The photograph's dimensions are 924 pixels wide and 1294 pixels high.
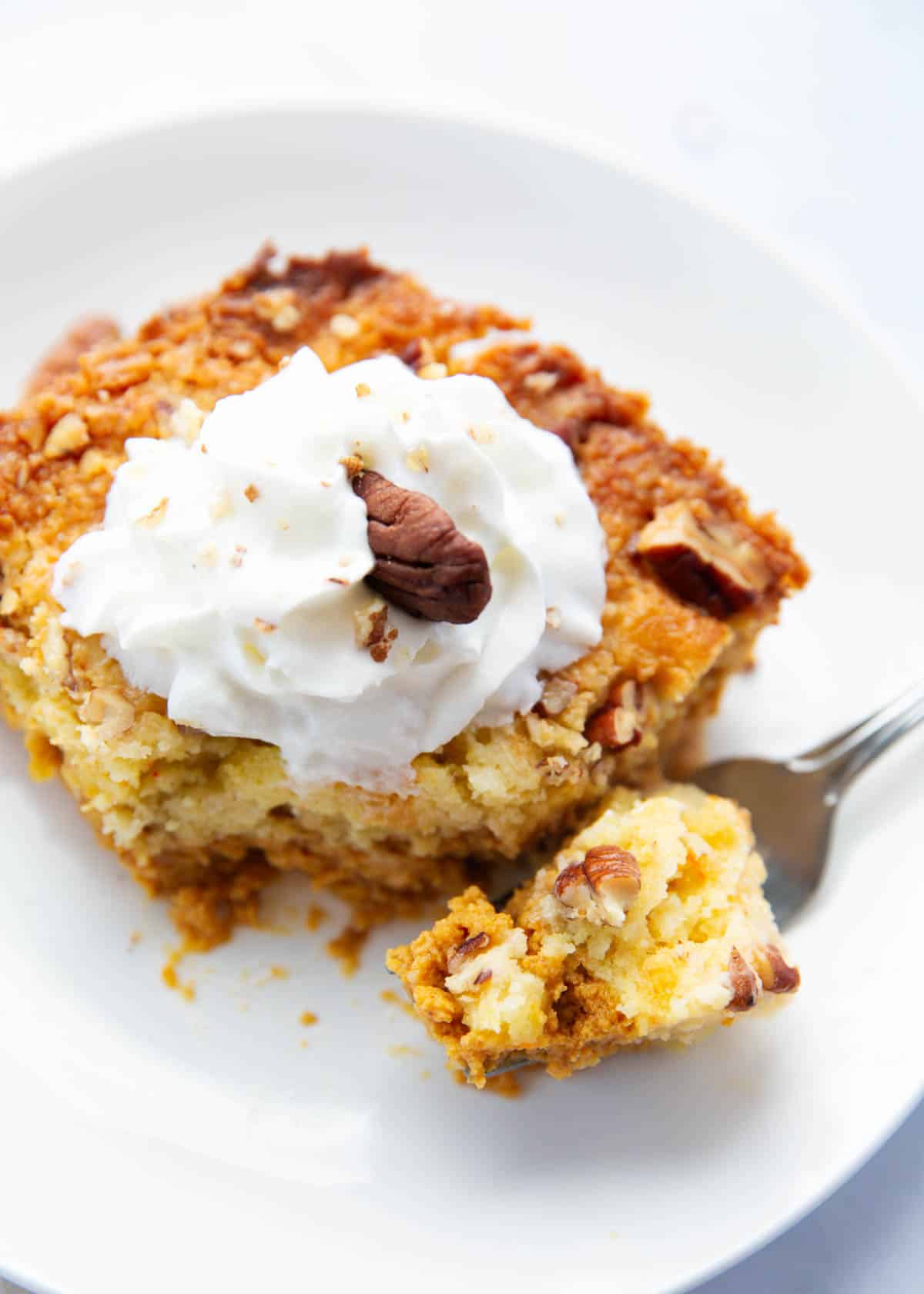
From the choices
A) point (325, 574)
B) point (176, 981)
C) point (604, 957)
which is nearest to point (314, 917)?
point (176, 981)

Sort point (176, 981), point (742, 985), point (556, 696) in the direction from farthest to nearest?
point (176, 981)
point (556, 696)
point (742, 985)

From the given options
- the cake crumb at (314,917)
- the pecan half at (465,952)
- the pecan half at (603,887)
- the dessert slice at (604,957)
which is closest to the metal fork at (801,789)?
the dessert slice at (604,957)

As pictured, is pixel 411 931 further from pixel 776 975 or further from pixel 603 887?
pixel 776 975

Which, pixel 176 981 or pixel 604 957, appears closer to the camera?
pixel 604 957

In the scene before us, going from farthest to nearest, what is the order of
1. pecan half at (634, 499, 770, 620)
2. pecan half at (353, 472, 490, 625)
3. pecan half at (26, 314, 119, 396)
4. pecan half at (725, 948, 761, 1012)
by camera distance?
pecan half at (26, 314, 119, 396) < pecan half at (634, 499, 770, 620) < pecan half at (725, 948, 761, 1012) < pecan half at (353, 472, 490, 625)

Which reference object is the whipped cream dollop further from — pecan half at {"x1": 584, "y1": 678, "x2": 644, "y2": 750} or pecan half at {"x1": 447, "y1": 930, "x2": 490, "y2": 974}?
pecan half at {"x1": 447, "y1": 930, "x2": 490, "y2": 974}

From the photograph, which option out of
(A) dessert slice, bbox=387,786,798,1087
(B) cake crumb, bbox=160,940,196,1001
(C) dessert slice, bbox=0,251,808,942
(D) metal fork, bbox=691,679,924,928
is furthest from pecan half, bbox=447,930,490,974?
(D) metal fork, bbox=691,679,924,928
